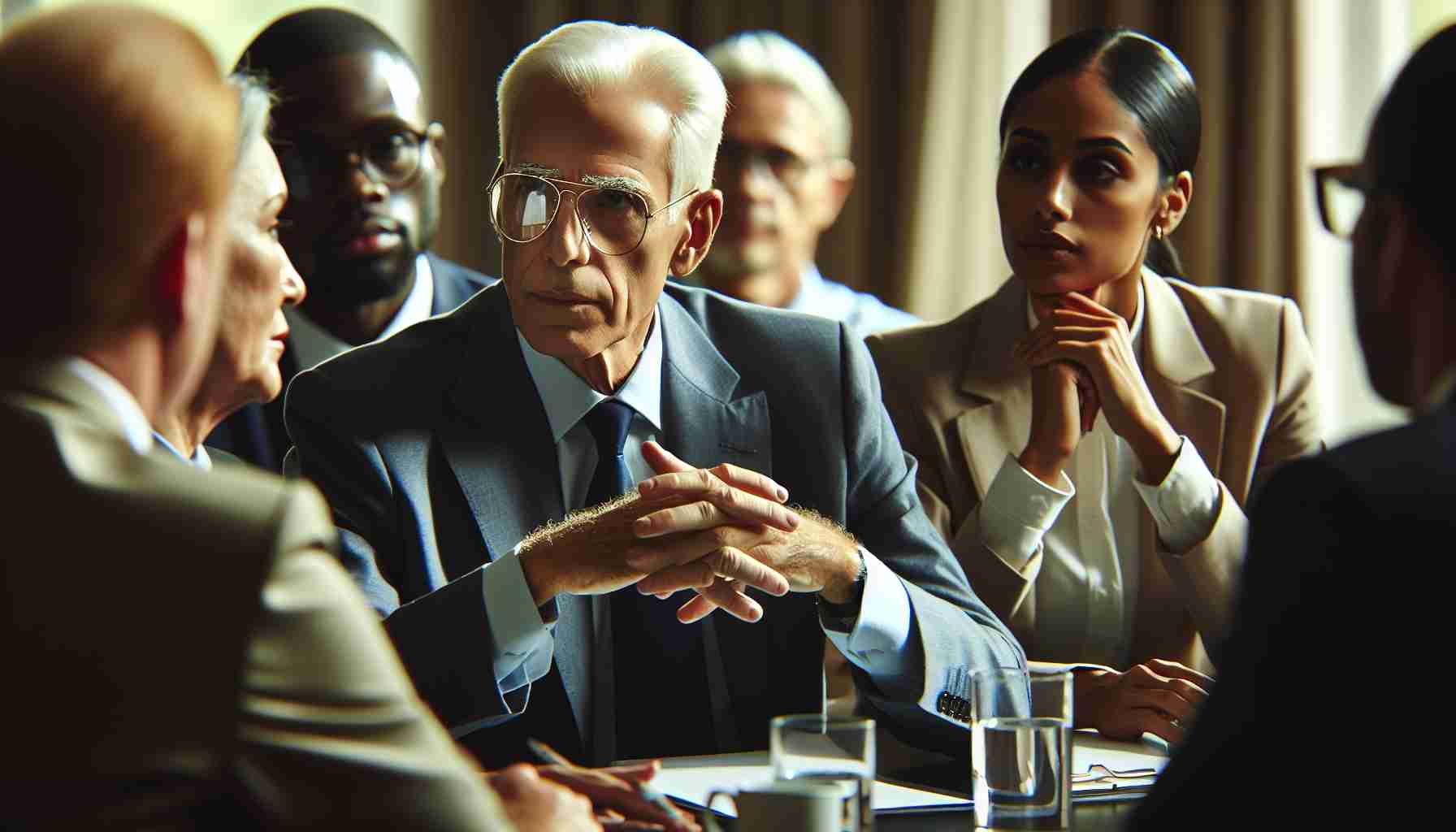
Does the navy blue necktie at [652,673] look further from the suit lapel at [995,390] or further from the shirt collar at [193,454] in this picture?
the suit lapel at [995,390]

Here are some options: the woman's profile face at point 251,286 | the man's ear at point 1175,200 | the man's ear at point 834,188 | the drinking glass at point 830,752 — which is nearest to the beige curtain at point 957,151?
the man's ear at point 834,188

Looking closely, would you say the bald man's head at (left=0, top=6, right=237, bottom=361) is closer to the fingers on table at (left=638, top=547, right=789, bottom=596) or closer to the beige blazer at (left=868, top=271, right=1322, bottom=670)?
the fingers on table at (left=638, top=547, right=789, bottom=596)

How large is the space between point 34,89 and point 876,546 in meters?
1.46

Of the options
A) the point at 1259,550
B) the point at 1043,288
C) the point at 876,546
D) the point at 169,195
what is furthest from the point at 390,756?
the point at 1043,288

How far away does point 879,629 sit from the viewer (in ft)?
6.37

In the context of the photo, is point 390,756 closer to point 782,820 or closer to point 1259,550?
point 782,820

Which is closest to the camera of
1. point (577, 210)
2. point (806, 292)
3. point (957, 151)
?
point (577, 210)

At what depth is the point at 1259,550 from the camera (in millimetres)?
1010

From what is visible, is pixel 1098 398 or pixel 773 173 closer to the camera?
pixel 1098 398

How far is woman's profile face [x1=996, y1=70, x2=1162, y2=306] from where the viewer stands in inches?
95.5

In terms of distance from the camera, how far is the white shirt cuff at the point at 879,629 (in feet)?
6.35

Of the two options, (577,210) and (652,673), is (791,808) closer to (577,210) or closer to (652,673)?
(652,673)

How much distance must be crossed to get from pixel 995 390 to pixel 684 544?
894mm

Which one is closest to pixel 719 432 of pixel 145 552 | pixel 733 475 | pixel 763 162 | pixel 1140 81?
pixel 733 475
